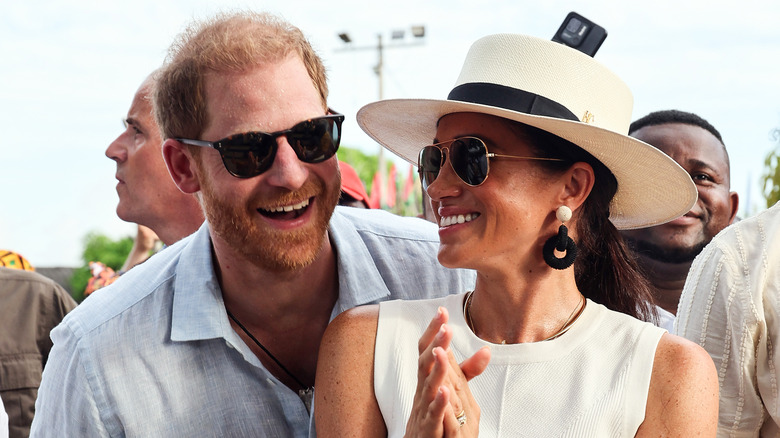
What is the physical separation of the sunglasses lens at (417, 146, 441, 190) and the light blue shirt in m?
0.58

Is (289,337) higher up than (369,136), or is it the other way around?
(369,136)

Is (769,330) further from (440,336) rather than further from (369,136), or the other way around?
(369,136)

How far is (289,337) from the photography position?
3195mm

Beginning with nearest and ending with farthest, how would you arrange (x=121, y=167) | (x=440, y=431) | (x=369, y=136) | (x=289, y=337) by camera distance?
(x=440, y=431) → (x=289, y=337) → (x=369, y=136) → (x=121, y=167)

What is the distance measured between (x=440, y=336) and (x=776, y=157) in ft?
7.13

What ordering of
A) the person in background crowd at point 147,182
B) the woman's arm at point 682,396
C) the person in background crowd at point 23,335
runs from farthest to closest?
the person in background crowd at point 147,182 → the person in background crowd at point 23,335 → the woman's arm at point 682,396

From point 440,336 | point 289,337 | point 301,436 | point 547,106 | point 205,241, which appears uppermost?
point 547,106

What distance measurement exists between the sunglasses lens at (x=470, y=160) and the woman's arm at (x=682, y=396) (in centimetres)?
79

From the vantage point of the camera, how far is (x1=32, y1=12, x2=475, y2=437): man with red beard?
294cm

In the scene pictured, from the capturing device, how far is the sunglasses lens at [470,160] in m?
2.62

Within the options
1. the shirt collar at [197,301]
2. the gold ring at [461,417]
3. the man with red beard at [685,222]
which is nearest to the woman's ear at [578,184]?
the gold ring at [461,417]

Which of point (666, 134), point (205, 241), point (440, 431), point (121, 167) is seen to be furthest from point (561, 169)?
point (121, 167)

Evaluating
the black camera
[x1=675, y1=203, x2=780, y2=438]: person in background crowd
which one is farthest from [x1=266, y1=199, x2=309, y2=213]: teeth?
[x1=675, y1=203, x2=780, y2=438]: person in background crowd

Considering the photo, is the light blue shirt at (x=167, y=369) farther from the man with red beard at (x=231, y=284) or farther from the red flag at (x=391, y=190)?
the red flag at (x=391, y=190)
